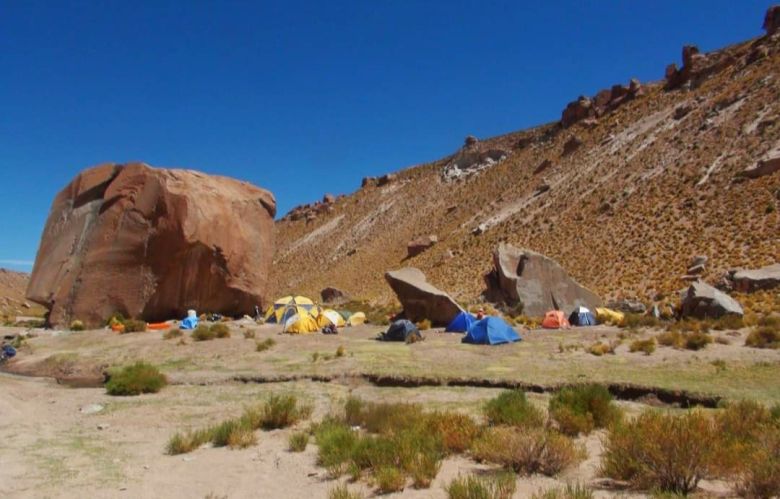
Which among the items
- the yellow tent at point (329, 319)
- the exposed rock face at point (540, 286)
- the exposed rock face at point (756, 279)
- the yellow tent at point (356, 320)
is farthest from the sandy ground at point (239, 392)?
the exposed rock face at point (756, 279)

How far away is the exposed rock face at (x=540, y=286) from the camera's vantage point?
33.8 metres

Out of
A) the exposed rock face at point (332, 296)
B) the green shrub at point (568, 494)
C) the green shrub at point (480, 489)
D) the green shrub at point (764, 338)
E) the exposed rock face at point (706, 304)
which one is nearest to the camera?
the green shrub at point (568, 494)

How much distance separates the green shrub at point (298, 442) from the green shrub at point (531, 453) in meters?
2.72

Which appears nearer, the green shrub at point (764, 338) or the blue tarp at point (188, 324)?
the green shrub at point (764, 338)

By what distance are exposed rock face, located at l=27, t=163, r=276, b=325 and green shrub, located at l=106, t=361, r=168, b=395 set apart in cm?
1332

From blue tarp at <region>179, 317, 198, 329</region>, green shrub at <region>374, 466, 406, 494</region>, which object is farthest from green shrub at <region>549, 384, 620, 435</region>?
blue tarp at <region>179, 317, 198, 329</region>

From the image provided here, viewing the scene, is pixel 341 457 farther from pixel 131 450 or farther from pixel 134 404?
pixel 134 404

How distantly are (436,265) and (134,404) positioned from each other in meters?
44.9

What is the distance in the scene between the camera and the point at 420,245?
66.6 meters

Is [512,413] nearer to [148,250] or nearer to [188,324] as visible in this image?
[188,324]

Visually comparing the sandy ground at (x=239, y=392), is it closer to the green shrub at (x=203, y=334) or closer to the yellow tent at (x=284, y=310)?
the green shrub at (x=203, y=334)

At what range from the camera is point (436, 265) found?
57.0 m

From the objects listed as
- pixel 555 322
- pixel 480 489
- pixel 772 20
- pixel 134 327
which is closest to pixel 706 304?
pixel 555 322

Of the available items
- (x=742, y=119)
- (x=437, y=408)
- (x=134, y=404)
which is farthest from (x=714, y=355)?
(x=742, y=119)
